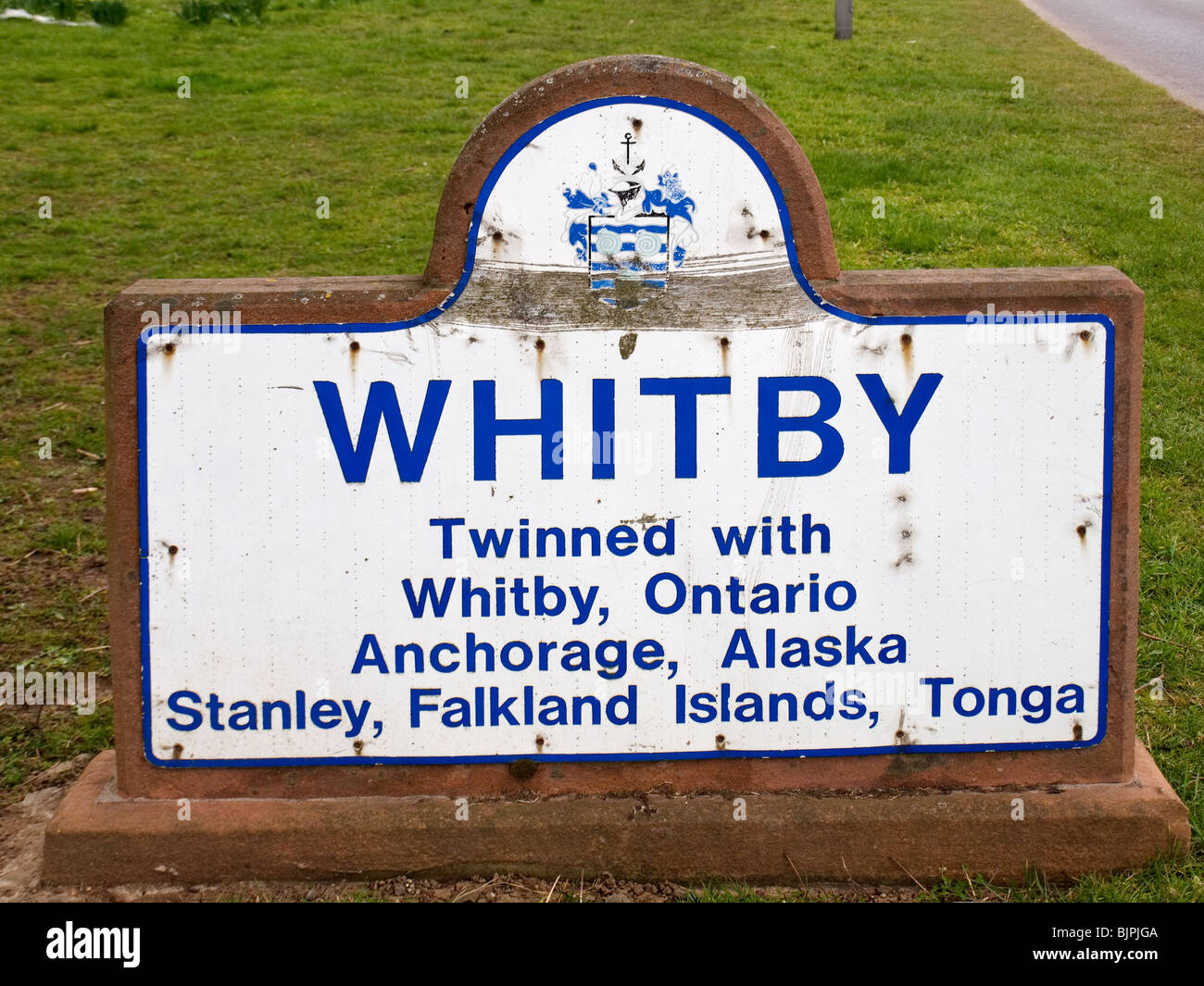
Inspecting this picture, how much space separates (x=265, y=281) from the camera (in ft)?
10.4

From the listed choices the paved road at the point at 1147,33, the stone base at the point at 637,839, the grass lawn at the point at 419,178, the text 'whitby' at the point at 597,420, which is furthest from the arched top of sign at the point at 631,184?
the paved road at the point at 1147,33

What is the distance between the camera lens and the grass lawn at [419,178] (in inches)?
173

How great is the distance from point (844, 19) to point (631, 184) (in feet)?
33.6

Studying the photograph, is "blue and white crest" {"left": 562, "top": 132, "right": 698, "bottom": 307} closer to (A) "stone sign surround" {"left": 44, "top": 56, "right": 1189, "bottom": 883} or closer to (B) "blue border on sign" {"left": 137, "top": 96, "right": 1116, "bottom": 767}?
(A) "stone sign surround" {"left": 44, "top": 56, "right": 1189, "bottom": 883}

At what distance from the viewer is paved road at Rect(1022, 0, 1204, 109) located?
1288 cm

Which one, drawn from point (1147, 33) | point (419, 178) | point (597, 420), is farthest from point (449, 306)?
point (1147, 33)

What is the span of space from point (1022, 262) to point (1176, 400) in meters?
1.49

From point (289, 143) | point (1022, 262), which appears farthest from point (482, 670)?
point (289, 143)

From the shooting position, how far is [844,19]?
40.5ft

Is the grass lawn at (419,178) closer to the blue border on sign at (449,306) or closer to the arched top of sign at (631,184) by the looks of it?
the blue border on sign at (449,306)

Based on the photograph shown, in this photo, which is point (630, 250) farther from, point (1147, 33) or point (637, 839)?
point (1147, 33)

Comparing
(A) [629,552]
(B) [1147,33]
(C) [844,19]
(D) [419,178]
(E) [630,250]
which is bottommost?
(A) [629,552]

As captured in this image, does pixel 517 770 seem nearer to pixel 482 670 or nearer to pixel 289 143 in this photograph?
pixel 482 670

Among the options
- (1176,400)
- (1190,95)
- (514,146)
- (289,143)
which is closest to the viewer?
(514,146)
